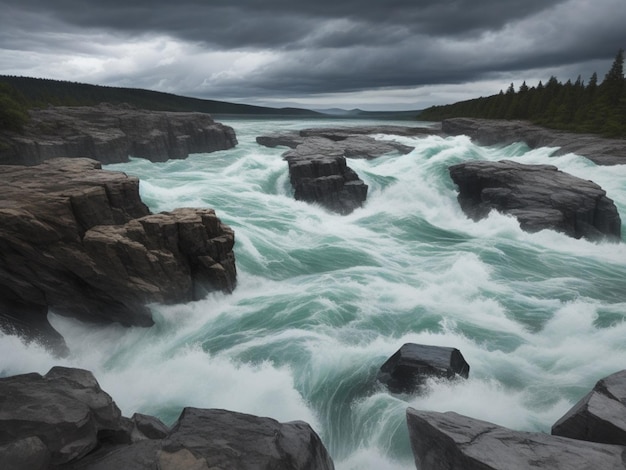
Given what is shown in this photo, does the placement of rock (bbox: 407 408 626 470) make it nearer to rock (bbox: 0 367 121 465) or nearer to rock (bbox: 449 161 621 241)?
rock (bbox: 0 367 121 465)

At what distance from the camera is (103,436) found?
8.29 metres

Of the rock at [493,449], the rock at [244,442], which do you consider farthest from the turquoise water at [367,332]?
the rock at [244,442]

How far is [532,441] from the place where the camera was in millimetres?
7543

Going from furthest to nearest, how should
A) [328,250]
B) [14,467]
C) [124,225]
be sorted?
1. [328,250]
2. [124,225]
3. [14,467]

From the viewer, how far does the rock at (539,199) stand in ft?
91.5

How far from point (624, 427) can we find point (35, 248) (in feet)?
56.5

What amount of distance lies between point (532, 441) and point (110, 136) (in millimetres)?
55855

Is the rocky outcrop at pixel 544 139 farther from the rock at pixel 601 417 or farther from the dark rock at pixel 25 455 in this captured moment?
the dark rock at pixel 25 455

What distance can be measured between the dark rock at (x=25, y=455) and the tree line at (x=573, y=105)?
66.2 m

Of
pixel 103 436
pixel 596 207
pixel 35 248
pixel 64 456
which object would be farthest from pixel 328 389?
pixel 596 207

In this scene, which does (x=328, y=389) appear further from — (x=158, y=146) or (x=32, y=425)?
(x=158, y=146)

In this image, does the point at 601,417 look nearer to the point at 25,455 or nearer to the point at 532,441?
the point at 532,441

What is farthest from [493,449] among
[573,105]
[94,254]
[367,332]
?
[573,105]

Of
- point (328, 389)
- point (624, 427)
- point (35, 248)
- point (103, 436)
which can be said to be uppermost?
point (35, 248)
